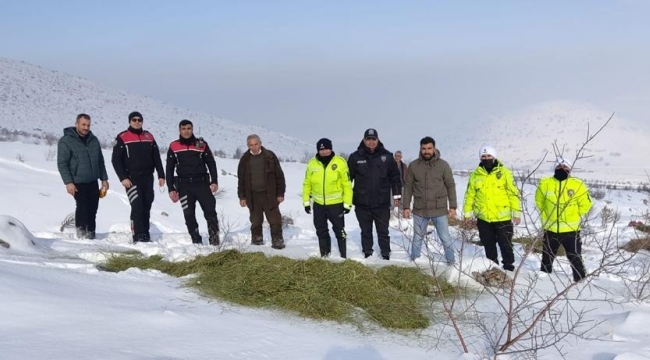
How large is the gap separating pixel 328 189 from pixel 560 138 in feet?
196

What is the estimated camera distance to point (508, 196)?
22.6 ft

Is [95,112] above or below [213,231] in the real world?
above

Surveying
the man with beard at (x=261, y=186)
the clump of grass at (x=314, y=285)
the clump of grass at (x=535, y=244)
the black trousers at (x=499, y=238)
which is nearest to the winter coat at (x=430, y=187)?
the black trousers at (x=499, y=238)

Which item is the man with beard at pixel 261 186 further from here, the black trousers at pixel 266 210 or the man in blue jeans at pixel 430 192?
the man in blue jeans at pixel 430 192

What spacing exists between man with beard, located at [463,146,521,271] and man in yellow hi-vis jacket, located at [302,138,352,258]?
149 cm

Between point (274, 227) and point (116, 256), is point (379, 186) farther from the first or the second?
point (116, 256)

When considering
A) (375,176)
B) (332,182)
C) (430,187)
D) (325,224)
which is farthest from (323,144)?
(430,187)

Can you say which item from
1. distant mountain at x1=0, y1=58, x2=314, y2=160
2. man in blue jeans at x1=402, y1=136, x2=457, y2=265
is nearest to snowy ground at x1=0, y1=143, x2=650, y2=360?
man in blue jeans at x1=402, y1=136, x2=457, y2=265

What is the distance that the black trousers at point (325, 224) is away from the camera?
24.0ft

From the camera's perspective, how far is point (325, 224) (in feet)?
24.5

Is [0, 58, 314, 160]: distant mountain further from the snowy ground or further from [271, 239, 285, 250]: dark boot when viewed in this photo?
the snowy ground

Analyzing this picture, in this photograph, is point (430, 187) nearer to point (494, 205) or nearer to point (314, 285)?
point (494, 205)

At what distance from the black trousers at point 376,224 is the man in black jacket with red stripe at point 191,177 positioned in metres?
1.90

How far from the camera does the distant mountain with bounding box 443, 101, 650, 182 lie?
182 feet
